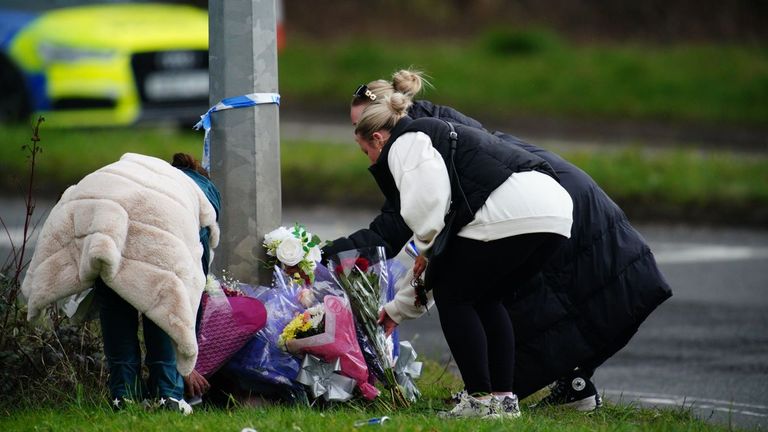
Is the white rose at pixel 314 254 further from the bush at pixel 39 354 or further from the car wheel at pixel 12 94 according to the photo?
the car wheel at pixel 12 94

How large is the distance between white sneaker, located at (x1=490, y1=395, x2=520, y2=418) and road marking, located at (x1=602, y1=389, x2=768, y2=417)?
1.02m

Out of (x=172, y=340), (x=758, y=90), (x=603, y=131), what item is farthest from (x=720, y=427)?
(x=758, y=90)

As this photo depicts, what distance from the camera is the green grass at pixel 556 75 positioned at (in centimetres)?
1747

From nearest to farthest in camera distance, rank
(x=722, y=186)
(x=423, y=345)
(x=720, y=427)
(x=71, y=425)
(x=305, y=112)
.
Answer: (x=71, y=425)
(x=720, y=427)
(x=423, y=345)
(x=722, y=186)
(x=305, y=112)

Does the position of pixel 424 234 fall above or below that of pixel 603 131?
above

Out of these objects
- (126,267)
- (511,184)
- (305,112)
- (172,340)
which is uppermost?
(511,184)

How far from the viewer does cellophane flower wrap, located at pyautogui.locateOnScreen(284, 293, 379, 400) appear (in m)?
5.28

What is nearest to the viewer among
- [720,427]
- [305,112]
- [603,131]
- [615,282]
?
[720,427]

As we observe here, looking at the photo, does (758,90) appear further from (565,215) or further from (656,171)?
(565,215)

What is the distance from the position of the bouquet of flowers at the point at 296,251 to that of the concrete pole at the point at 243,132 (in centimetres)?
14

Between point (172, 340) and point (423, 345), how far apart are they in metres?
2.70

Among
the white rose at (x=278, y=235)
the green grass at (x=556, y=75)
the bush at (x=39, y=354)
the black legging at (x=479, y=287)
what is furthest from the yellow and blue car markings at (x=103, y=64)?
the black legging at (x=479, y=287)

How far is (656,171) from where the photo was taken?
12.4 meters

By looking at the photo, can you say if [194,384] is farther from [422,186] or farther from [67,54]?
[67,54]
